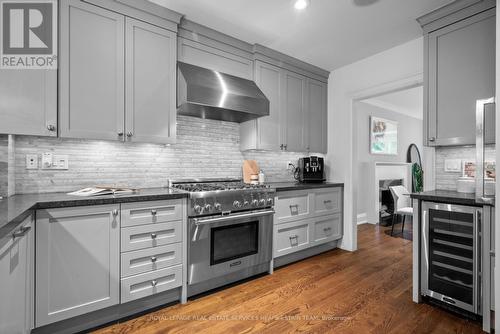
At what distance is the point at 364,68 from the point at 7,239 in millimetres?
3762

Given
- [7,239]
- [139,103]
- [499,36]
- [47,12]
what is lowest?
[7,239]

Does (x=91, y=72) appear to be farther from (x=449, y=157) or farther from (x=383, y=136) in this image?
(x=383, y=136)

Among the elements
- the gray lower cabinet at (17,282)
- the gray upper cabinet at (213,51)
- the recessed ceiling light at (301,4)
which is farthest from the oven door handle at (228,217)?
the recessed ceiling light at (301,4)

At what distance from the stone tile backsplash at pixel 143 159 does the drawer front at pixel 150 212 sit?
0.62m

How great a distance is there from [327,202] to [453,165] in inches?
54.4

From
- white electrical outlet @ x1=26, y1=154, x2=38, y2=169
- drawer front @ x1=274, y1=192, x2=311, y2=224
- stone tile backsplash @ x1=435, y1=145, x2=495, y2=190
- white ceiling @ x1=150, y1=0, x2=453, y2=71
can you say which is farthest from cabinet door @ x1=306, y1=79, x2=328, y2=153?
white electrical outlet @ x1=26, y1=154, x2=38, y2=169

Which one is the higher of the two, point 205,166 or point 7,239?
point 205,166

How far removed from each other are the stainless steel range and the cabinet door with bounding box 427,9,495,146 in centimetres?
173

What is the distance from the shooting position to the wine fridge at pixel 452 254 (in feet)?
6.04

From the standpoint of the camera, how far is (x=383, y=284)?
2.49 meters

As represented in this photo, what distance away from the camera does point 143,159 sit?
251cm

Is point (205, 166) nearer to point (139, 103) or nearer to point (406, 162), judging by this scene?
point (139, 103)

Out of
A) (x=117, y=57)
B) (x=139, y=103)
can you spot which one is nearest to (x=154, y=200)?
(x=139, y=103)

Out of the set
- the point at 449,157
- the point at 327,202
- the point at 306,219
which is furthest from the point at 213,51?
the point at 449,157
